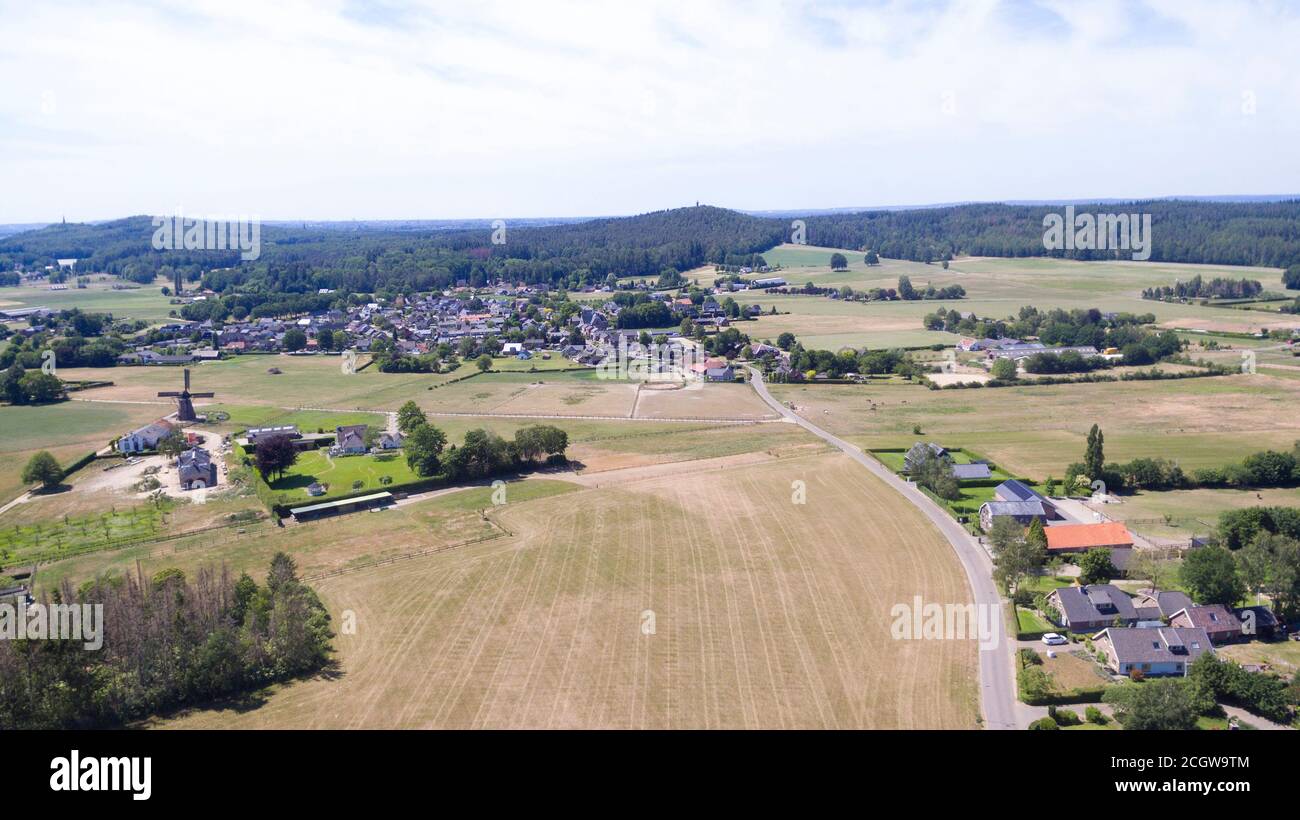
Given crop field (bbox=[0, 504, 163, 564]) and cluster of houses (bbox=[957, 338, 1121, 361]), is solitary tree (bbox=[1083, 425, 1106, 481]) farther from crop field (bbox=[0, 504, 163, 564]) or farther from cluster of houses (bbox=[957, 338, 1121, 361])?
crop field (bbox=[0, 504, 163, 564])

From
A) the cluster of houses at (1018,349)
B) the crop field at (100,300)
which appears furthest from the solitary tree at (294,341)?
the cluster of houses at (1018,349)

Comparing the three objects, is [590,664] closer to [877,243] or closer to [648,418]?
[648,418]

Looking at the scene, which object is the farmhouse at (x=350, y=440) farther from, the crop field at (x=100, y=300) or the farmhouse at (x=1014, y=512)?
the crop field at (x=100, y=300)

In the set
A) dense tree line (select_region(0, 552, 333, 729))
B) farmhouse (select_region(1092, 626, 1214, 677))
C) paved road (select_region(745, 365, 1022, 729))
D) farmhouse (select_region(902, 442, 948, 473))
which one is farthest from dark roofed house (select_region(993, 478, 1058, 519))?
dense tree line (select_region(0, 552, 333, 729))

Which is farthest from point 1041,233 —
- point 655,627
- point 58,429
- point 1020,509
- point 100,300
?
point 655,627

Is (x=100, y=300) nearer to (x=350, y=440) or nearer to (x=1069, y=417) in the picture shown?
(x=350, y=440)
